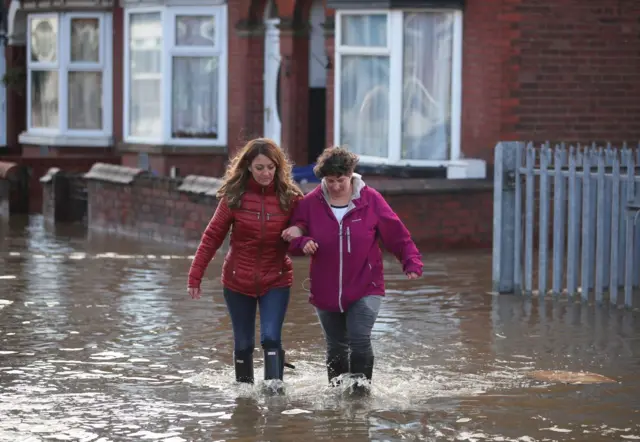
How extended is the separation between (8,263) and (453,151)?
517cm

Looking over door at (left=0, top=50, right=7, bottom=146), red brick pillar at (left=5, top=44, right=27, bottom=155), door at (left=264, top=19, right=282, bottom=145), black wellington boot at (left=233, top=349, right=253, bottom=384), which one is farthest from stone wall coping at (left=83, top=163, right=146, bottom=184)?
black wellington boot at (left=233, top=349, right=253, bottom=384)

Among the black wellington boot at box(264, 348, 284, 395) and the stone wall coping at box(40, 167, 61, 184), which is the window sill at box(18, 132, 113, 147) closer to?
the stone wall coping at box(40, 167, 61, 184)

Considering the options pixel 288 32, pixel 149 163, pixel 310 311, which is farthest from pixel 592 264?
pixel 149 163

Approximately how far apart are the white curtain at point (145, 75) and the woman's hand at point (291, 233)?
1421 centimetres

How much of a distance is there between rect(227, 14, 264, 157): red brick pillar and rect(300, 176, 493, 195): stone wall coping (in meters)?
4.66

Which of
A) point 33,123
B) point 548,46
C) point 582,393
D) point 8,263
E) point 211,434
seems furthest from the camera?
point 33,123

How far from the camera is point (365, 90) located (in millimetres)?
18438

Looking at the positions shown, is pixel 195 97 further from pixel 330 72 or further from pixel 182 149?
pixel 330 72

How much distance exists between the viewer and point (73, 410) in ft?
26.9

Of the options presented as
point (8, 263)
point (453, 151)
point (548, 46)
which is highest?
point (548, 46)

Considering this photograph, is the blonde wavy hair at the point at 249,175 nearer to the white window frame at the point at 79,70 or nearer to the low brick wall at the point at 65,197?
the low brick wall at the point at 65,197

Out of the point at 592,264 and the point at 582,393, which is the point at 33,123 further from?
the point at 582,393

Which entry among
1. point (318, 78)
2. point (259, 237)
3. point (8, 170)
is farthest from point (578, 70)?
point (259, 237)

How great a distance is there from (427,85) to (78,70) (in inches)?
360
